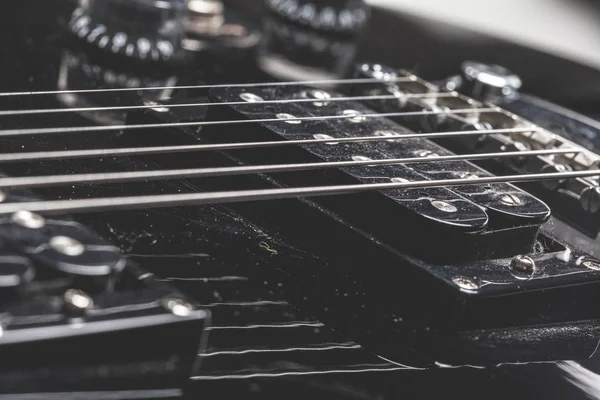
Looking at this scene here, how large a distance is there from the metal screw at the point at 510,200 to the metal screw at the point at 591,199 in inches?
6.3

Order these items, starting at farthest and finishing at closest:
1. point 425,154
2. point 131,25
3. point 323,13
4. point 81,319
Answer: point 323,13, point 131,25, point 425,154, point 81,319

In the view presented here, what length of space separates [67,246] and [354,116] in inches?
14.8

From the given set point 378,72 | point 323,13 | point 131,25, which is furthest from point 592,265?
point 323,13

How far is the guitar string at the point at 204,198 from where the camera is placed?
0.53m

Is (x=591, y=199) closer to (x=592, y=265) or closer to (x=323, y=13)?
(x=592, y=265)

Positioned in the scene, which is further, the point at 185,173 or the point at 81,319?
the point at 185,173

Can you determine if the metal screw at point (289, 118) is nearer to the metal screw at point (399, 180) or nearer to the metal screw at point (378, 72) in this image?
the metal screw at point (399, 180)

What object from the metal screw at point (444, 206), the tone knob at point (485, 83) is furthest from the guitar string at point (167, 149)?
the tone knob at point (485, 83)

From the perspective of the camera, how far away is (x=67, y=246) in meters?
0.52

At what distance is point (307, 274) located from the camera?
25.8 inches

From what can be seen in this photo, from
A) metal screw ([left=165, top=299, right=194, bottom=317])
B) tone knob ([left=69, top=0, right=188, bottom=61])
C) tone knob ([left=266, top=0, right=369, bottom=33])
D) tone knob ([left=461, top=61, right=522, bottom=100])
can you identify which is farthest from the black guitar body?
tone knob ([left=266, top=0, right=369, bottom=33])

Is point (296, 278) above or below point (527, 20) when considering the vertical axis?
below

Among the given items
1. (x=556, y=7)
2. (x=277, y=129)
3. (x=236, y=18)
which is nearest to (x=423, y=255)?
(x=277, y=129)

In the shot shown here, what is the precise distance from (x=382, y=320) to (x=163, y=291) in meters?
0.18
